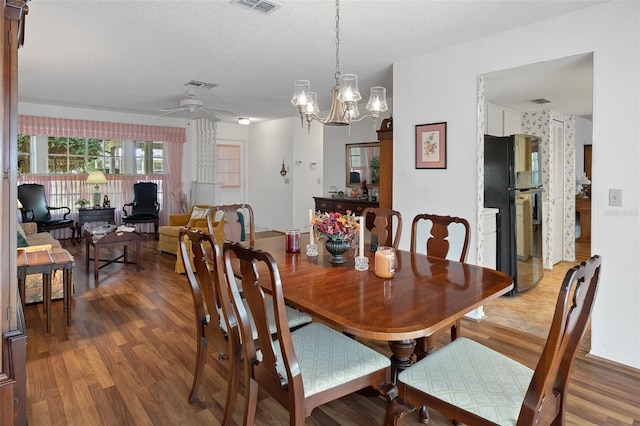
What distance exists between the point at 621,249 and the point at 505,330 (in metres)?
1.00

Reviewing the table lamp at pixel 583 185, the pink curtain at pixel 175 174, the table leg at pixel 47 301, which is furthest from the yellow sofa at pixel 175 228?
the table lamp at pixel 583 185

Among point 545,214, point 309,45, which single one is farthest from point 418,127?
point 545,214

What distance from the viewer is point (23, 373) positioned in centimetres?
143

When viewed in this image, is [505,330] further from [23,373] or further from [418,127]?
[23,373]

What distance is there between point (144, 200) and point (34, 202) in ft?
5.53

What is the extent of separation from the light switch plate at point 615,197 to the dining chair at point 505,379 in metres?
1.59

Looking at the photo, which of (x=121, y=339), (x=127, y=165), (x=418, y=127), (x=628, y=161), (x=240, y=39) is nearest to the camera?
(x=628, y=161)

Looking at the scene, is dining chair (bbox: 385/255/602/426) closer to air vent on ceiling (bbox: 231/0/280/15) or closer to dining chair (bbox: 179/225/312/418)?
dining chair (bbox: 179/225/312/418)

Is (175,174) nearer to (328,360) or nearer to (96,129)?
(96,129)

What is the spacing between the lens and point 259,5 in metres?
2.65

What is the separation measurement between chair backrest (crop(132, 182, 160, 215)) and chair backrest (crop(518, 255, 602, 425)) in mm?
7218

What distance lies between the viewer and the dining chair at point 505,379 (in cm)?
115

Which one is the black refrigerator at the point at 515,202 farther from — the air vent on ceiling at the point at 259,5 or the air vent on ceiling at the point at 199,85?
the air vent on ceiling at the point at 199,85

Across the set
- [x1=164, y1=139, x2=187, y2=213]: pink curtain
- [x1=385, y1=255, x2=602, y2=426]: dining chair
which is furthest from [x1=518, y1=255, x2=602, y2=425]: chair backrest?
[x1=164, y1=139, x2=187, y2=213]: pink curtain
